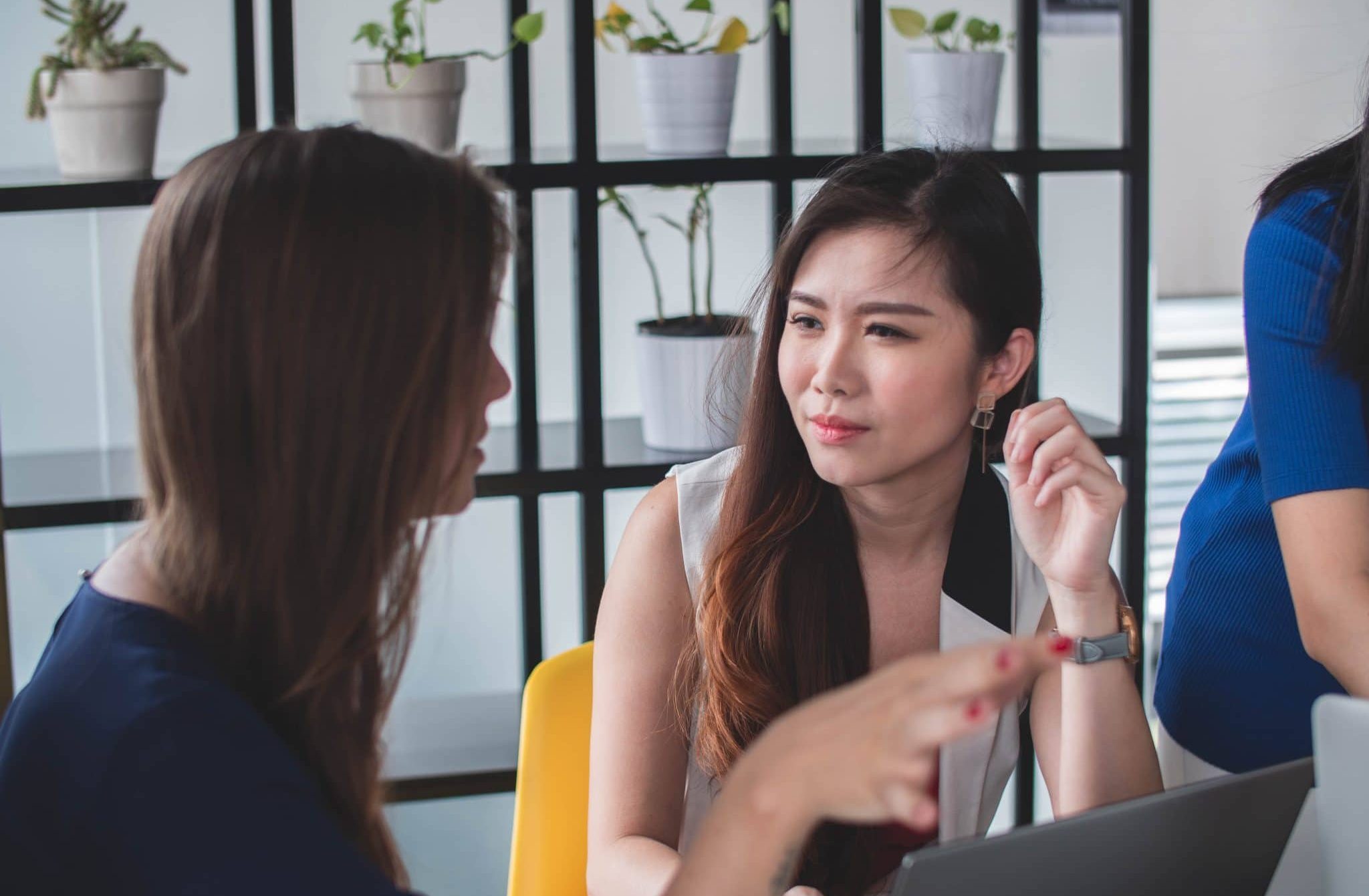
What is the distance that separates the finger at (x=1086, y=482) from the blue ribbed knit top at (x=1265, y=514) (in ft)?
0.46

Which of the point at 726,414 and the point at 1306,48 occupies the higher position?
the point at 1306,48

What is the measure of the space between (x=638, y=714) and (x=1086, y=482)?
1.67 feet

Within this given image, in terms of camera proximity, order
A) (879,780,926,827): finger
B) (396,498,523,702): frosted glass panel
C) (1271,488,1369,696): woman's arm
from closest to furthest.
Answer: (879,780,926,827): finger
(1271,488,1369,696): woman's arm
(396,498,523,702): frosted glass panel

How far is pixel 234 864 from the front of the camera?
80 cm

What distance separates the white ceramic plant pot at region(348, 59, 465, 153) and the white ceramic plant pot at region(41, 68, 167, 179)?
31 centimetres

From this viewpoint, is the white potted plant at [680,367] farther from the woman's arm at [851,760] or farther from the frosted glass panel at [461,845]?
the woman's arm at [851,760]

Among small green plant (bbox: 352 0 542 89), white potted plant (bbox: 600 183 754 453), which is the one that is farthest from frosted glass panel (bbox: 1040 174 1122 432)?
small green plant (bbox: 352 0 542 89)

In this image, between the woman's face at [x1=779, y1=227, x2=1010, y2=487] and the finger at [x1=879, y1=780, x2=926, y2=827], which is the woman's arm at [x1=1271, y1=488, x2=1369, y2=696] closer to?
the woman's face at [x1=779, y1=227, x2=1010, y2=487]

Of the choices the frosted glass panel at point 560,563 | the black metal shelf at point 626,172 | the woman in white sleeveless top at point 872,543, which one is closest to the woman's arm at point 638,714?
the woman in white sleeveless top at point 872,543

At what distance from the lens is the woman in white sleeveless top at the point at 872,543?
1.49m

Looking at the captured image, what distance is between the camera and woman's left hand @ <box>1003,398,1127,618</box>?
146 cm

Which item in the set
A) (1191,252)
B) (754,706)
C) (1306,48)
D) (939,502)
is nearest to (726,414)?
(939,502)

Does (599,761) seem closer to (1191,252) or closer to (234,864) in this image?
(234,864)

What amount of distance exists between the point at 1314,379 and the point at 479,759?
1488 mm
